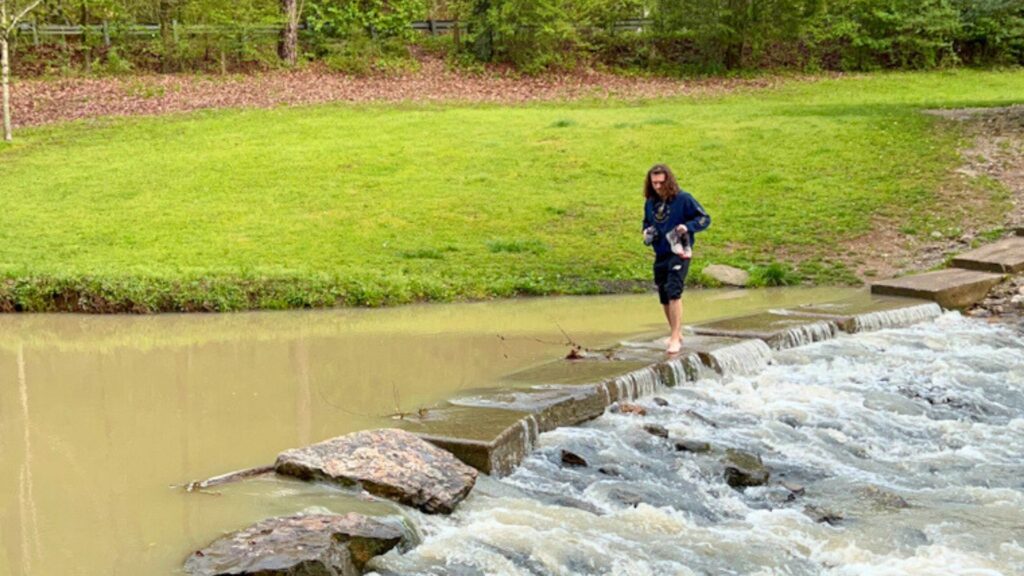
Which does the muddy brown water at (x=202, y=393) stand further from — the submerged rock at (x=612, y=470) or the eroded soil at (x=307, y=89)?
the eroded soil at (x=307, y=89)

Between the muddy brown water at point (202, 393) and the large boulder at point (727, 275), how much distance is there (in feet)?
1.68

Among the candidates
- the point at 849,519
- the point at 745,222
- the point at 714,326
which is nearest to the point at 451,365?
the point at 714,326

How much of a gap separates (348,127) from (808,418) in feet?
61.6

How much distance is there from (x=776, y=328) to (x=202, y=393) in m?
5.86

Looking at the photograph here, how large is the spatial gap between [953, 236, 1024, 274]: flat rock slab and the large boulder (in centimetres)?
288

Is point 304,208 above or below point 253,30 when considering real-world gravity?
below

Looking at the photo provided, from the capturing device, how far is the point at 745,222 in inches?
730

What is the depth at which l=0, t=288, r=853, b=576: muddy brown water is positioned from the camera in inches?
264

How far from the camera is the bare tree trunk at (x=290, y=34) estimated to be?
36.2m

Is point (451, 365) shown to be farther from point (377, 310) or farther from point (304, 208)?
point (304, 208)

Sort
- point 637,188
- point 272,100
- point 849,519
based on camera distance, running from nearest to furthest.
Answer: point 849,519 → point 637,188 → point 272,100

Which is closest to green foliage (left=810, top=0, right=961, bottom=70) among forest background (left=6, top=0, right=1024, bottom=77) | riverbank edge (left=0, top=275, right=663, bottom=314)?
forest background (left=6, top=0, right=1024, bottom=77)

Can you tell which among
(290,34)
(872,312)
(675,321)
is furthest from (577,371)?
(290,34)

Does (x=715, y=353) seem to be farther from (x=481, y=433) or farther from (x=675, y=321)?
(x=481, y=433)
